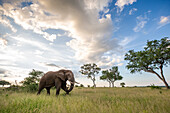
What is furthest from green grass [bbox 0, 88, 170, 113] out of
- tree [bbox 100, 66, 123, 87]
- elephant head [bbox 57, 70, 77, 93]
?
tree [bbox 100, 66, 123, 87]

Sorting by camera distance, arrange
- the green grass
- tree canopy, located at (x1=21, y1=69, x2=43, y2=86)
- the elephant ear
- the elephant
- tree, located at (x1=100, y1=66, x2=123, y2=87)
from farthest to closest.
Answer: tree, located at (x1=100, y1=66, x2=123, y2=87) < tree canopy, located at (x1=21, y1=69, x2=43, y2=86) < the elephant ear < the elephant < the green grass

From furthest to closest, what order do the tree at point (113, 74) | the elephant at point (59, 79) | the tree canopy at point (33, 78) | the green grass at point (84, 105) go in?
the tree at point (113, 74) < the tree canopy at point (33, 78) < the elephant at point (59, 79) < the green grass at point (84, 105)

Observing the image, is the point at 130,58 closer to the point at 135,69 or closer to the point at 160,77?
the point at 135,69

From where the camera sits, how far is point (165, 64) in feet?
70.5

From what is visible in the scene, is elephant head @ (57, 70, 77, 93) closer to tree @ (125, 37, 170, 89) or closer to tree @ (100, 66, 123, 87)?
tree @ (125, 37, 170, 89)

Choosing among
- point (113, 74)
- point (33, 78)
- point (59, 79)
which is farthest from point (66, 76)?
A: point (113, 74)

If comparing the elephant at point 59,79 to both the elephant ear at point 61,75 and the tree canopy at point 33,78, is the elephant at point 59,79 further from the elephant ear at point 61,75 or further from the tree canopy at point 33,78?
the tree canopy at point 33,78

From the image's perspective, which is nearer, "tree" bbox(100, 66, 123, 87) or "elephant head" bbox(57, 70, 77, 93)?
"elephant head" bbox(57, 70, 77, 93)

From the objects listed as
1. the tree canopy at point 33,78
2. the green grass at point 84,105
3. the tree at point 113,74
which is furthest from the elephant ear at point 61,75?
the tree at point 113,74

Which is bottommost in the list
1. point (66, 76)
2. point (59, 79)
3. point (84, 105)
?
point (84, 105)

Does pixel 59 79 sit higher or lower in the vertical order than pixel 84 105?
higher

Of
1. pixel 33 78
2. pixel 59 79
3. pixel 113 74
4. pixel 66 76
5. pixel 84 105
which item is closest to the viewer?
pixel 84 105

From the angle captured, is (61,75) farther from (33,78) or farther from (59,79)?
(33,78)

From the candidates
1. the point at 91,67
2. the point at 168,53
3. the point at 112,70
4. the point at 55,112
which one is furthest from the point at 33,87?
the point at 112,70
